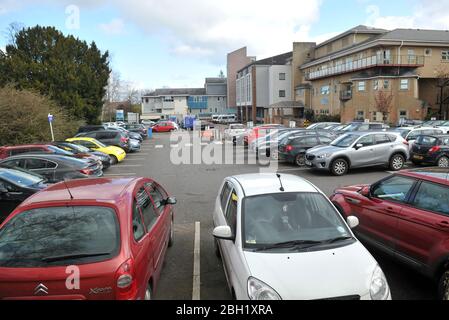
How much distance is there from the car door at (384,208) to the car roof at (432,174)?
10 centimetres

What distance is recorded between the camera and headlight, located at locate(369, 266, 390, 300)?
3.37 meters

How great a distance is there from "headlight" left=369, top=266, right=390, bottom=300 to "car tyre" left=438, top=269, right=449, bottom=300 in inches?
42.3

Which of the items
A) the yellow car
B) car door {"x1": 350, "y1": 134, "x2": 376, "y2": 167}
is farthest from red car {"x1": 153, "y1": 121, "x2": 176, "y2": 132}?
car door {"x1": 350, "y1": 134, "x2": 376, "y2": 167}

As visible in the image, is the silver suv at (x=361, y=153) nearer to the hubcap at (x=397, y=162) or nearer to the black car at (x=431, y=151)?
the hubcap at (x=397, y=162)

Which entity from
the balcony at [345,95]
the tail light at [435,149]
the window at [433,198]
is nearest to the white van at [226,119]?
the balcony at [345,95]

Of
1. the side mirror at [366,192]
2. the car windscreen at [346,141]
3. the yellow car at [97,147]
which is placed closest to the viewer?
the side mirror at [366,192]

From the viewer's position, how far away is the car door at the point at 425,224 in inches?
167

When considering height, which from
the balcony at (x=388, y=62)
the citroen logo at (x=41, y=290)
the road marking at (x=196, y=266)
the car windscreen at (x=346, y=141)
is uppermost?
the balcony at (x=388, y=62)

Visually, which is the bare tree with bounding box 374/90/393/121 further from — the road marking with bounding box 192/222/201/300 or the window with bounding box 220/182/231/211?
the window with bounding box 220/182/231/211

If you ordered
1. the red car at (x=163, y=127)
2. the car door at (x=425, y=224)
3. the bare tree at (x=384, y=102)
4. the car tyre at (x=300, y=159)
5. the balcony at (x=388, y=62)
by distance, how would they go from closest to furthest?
the car door at (x=425, y=224) → the car tyre at (x=300, y=159) → the bare tree at (x=384, y=102) → the balcony at (x=388, y=62) → the red car at (x=163, y=127)

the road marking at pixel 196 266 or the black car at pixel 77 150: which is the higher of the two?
the black car at pixel 77 150

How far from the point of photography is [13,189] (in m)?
7.64

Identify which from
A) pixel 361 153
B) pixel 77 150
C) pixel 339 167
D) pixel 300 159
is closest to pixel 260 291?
pixel 339 167
